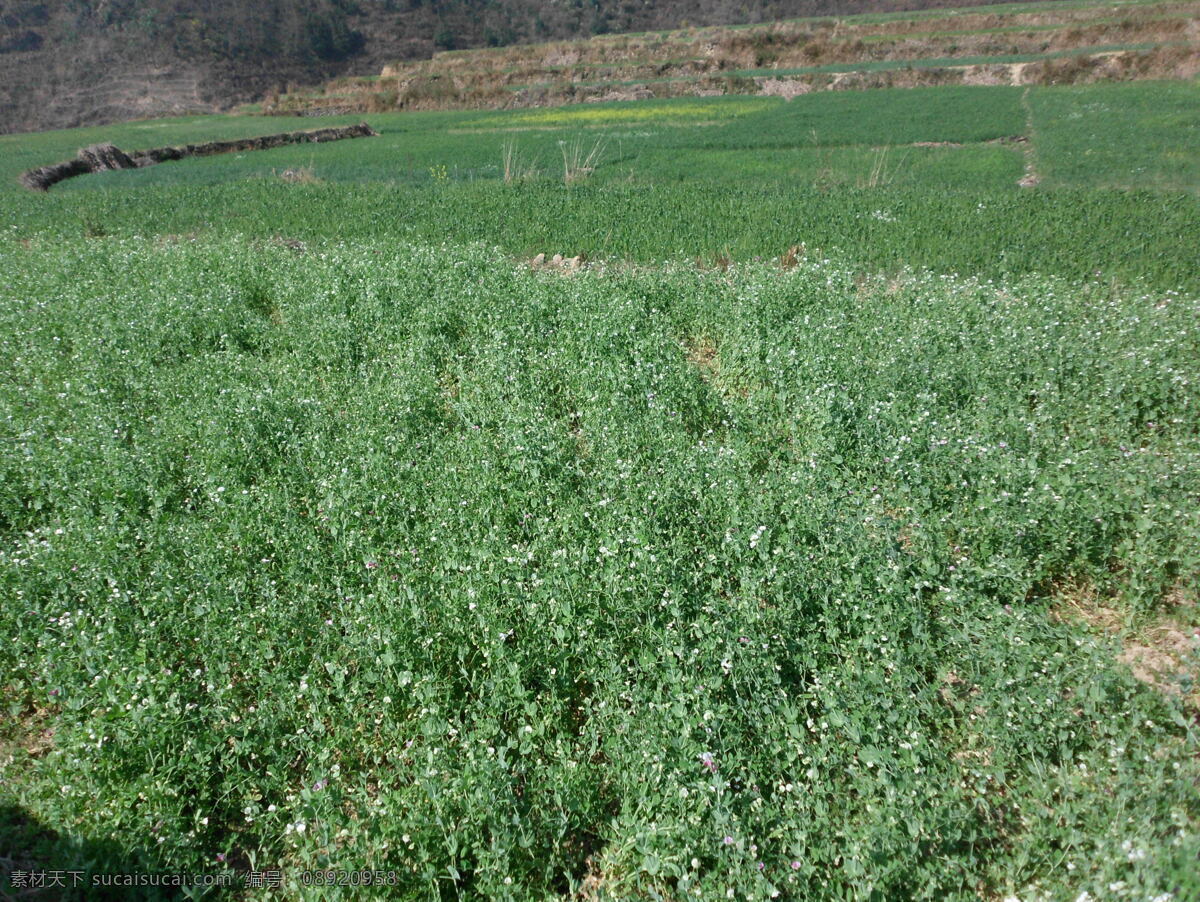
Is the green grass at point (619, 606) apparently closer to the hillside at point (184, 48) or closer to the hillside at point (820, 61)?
the hillside at point (820, 61)

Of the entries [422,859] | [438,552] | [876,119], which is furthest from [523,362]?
[876,119]

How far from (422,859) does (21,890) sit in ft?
6.24

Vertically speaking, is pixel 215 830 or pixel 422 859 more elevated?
pixel 422 859

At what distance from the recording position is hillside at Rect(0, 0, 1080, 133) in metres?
61.1

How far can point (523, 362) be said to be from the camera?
8.41 metres

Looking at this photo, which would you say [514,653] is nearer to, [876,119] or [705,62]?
[876,119]

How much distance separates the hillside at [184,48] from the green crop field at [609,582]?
6585 centimetres

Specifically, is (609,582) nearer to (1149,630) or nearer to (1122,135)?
(1149,630)

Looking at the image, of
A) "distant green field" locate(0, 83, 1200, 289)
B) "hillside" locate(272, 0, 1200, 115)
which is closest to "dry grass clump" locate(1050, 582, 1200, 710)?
"distant green field" locate(0, 83, 1200, 289)

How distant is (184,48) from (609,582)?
261ft

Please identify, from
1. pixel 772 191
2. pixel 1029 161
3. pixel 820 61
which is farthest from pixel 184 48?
pixel 1029 161

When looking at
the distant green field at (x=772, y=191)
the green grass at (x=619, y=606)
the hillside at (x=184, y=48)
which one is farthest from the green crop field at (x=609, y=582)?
the hillside at (x=184, y=48)

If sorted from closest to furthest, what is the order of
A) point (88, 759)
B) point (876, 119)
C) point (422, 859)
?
point (422, 859) → point (88, 759) → point (876, 119)

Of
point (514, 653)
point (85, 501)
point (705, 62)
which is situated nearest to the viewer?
point (514, 653)
